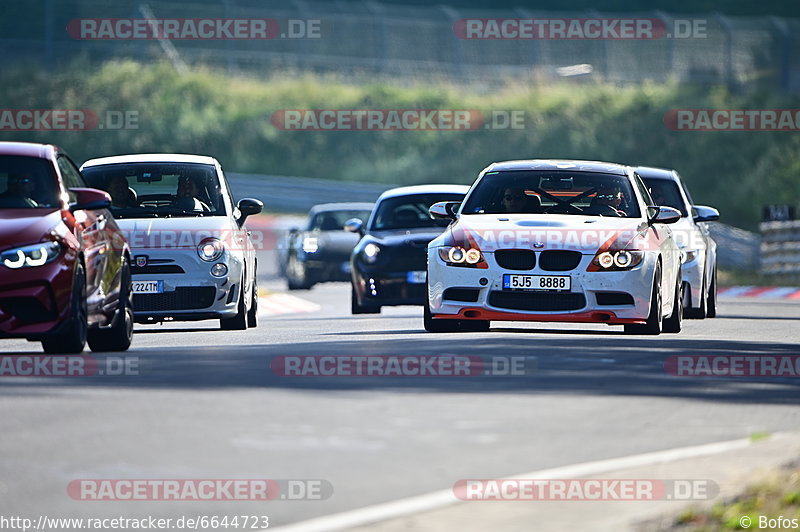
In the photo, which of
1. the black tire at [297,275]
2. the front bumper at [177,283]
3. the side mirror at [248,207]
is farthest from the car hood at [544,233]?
the black tire at [297,275]

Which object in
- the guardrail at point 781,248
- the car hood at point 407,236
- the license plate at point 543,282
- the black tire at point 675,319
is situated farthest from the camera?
the guardrail at point 781,248

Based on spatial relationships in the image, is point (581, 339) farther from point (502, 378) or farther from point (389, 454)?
point (389, 454)

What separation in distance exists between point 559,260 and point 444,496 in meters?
7.81

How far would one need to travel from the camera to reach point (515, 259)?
15.2 m

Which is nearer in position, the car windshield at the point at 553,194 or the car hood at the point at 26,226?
the car hood at the point at 26,226

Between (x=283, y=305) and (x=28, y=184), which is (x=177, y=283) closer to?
(x=28, y=184)

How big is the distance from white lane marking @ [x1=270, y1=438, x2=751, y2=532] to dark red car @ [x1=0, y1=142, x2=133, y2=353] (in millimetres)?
5177

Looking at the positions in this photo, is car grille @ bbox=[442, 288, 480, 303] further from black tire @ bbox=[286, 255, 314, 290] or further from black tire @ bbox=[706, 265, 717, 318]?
black tire @ bbox=[286, 255, 314, 290]

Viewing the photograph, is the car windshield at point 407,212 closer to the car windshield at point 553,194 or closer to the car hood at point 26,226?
the car windshield at point 553,194

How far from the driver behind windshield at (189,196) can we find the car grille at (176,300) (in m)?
0.94

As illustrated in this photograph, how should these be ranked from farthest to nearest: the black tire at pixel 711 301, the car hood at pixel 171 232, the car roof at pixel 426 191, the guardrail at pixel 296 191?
1. the guardrail at pixel 296 191
2. the car roof at pixel 426 191
3. the black tire at pixel 711 301
4. the car hood at pixel 171 232

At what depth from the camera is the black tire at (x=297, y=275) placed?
97.3ft

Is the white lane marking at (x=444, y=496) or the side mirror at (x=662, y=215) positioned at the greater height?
the side mirror at (x=662, y=215)

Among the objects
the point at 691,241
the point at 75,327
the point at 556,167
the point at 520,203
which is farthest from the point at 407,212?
the point at 75,327
